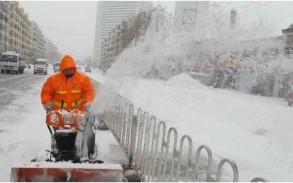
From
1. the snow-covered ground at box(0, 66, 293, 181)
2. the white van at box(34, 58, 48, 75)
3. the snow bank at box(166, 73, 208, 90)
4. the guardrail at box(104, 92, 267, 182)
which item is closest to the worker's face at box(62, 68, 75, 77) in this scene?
the guardrail at box(104, 92, 267, 182)

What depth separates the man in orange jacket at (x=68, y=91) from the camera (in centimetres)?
494

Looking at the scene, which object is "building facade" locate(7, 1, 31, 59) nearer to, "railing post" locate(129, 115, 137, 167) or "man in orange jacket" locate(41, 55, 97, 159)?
"railing post" locate(129, 115, 137, 167)

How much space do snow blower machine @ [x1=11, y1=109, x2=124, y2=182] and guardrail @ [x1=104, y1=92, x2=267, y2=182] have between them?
0.74 metres

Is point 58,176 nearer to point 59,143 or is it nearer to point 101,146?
point 59,143

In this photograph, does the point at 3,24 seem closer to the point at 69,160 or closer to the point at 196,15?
the point at 196,15

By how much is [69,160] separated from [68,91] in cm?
100

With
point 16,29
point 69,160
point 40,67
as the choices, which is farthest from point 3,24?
point 69,160

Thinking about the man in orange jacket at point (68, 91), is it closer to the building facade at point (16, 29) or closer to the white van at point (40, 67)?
the white van at point (40, 67)

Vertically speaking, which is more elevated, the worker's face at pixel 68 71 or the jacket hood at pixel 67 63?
the jacket hood at pixel 67 63

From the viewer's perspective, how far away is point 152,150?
5125 millimetres

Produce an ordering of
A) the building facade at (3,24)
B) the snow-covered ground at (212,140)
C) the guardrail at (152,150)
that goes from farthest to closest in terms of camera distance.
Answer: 1. the building facade at (3,24)
2. the snow-covered ground at (212,140)
3. the guardrail at (152,150)

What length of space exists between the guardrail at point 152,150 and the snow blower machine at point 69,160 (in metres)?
0.74

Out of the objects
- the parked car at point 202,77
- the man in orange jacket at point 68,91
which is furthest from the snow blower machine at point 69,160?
the parked car at point 202,77

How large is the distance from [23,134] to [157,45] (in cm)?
454
